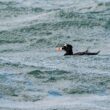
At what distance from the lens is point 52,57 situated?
22891 mm

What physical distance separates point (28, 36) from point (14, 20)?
3.76m

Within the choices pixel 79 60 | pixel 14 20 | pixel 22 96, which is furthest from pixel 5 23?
pixel 22 96

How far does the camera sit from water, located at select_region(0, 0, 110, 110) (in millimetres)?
17156

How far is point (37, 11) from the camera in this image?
32000mm

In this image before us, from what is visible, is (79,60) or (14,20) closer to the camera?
(79,60)

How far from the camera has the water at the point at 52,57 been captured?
17156 mm

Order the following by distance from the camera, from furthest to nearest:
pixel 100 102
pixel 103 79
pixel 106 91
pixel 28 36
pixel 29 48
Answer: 1. pixel 28 36
2. pixel 29 48
3. pixel 103 79
4. pixel 106 91
5. pixel 100 102

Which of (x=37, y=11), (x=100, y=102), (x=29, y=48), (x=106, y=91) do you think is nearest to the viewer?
(x=100, y=102)

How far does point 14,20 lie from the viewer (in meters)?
30.4

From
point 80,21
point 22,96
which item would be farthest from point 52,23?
point 22,96

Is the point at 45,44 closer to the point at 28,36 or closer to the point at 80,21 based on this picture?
the point at 28,36

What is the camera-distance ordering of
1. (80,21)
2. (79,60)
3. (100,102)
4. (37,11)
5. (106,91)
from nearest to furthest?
1. (100,102)
2. (106,91)
3. (79,60)
4. (80,21)
5. (37,11)

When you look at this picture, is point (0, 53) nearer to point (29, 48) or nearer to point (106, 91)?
point (29, 48)

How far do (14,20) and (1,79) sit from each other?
37.4 ft
